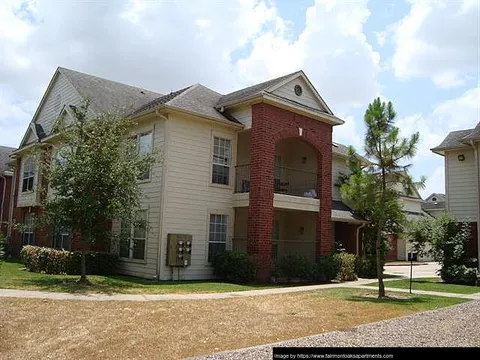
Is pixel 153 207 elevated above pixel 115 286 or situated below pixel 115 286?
above

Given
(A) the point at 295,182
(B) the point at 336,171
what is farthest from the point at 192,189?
(B) the point at 336,171

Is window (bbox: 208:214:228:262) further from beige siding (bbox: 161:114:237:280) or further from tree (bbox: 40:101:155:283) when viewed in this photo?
tree (bbox: 40:101:155:283)

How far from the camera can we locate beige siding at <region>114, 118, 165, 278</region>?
17469 mm

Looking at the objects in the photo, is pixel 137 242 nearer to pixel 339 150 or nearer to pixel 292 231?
pixel 292 231

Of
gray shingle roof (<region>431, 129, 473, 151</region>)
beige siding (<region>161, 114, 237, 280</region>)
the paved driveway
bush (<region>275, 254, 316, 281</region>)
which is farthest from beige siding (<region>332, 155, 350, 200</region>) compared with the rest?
beige siding (<region>161, 114, 237, 280</region>)

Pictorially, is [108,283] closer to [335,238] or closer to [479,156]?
[335,238]

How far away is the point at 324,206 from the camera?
70.0ft

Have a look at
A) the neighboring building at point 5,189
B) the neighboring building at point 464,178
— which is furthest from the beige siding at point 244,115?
the neighboring building at point 5,189

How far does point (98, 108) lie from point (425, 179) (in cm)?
1476

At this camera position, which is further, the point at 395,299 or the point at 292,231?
the point at 292,231

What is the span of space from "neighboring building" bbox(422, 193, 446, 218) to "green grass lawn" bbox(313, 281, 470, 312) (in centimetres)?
3763

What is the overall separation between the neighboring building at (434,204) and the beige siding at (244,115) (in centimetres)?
3677

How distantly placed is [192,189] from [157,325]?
31.5 feet

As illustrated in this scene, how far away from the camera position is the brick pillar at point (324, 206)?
21000 mm
